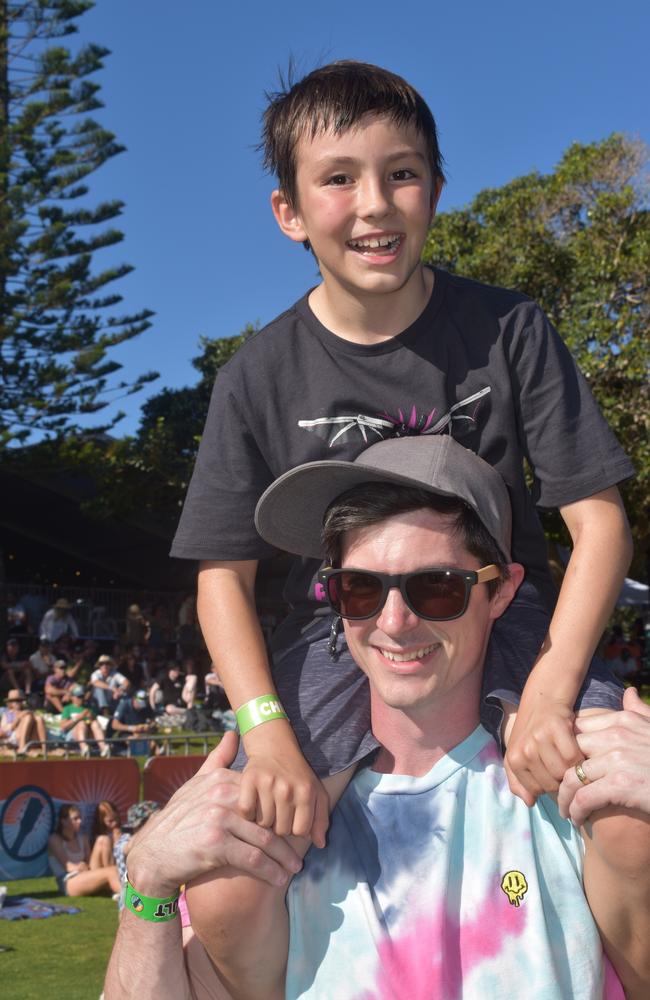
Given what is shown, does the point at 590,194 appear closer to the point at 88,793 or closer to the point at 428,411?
the point at 88,793

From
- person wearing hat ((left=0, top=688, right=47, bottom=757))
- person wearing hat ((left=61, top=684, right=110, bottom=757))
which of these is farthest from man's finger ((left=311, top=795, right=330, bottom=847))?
person wearing hat ((left=61, top=684, right=110, bottom=757))

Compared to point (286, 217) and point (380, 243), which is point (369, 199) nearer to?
point (380, 243)

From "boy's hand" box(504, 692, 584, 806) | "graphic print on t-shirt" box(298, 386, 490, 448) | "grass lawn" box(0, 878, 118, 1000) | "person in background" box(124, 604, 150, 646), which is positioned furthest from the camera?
"person in background" box(124, 604, 150, 646)

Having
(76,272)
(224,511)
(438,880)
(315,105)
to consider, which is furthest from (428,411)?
(76,272)

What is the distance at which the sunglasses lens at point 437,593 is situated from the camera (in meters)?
2.17

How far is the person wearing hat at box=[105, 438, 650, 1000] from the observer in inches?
80.9

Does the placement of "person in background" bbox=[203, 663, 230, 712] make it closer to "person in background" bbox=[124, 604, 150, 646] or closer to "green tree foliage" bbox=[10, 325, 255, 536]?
"person in background" bbox=[124, 604, 150, 646]

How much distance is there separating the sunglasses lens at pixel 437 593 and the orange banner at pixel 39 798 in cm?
883

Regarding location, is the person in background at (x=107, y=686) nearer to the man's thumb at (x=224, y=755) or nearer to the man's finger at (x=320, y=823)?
the man's thumb at (x=224, y=755)

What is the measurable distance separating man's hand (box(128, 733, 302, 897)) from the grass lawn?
630cm

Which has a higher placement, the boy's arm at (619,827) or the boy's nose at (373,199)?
the boy's nose at (373,199)

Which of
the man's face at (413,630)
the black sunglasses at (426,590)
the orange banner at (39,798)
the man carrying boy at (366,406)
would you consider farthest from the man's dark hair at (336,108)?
the orange banner at (39,798)

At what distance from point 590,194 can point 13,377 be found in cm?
1351

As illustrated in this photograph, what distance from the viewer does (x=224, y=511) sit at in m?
2.57
